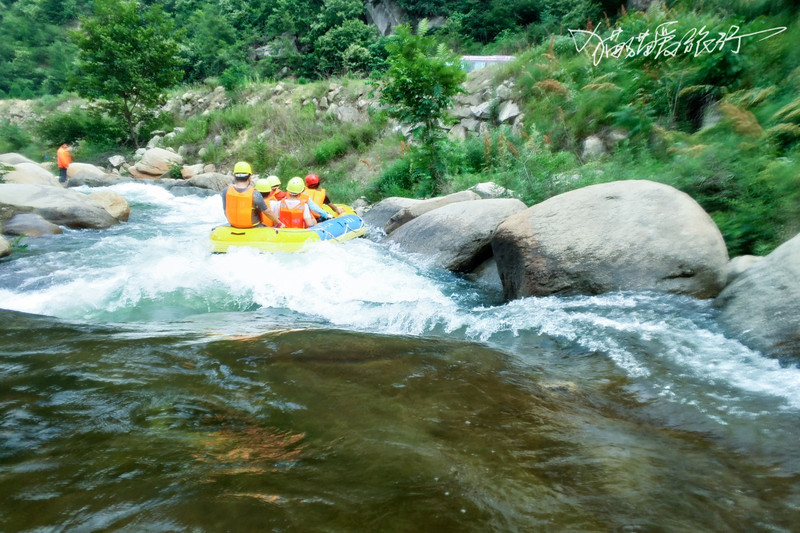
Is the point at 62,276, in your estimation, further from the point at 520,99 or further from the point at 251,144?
the point at 251,144

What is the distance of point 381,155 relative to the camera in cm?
1338

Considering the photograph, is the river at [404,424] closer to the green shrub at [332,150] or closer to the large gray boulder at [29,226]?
the large gray boulder at [29,226]

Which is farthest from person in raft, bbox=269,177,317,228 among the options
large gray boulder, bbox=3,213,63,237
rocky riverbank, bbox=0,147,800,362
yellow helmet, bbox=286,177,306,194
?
large gray boulder, bbox=3,213,63,237

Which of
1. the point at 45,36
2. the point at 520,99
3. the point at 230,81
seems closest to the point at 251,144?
the point at 230,81

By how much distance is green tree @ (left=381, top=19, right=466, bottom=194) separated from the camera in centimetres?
881

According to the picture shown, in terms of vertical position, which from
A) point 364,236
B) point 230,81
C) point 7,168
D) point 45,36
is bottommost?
point 364,236

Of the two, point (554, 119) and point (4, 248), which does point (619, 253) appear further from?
point (4, 248)

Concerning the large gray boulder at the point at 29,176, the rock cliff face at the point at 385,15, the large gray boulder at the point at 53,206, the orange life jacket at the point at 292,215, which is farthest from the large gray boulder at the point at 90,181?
the rock cliff face at the point at 385,15

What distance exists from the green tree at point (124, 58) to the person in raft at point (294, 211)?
604 inches

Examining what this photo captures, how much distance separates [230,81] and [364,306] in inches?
785

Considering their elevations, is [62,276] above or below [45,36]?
below

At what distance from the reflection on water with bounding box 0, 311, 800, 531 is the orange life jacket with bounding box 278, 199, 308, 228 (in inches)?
199

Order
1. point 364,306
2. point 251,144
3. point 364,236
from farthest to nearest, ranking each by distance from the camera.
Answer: point 251,144, point 364,236, point 364,306

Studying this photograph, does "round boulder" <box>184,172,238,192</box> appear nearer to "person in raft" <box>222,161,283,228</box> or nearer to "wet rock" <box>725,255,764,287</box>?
"person in raft" <box>222,161,283,228</box>
